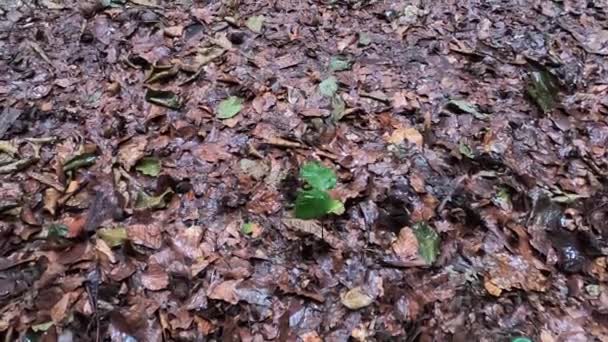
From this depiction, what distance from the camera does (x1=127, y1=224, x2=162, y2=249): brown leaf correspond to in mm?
2785

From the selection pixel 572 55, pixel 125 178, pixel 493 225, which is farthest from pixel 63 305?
pixel 572 55

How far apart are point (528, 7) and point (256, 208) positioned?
10.7ft

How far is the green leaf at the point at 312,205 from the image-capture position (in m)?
2.87

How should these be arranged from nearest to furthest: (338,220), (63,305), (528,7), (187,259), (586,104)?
1. (63,305)
2. (187,259)
3. (338,220)
4. (586,104)
5. (528,7)

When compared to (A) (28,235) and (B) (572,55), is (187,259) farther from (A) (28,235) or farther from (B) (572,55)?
(B) (572,55)

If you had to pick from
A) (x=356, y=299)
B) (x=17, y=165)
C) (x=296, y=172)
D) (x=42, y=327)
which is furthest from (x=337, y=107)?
(x=42, y=327)

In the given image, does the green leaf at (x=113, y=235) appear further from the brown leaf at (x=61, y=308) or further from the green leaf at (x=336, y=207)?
the green leaf at (x=336, y=207)

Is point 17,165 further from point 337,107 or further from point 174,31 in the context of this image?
point 337,107

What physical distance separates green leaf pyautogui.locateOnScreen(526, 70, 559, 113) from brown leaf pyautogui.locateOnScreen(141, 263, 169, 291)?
276 cm

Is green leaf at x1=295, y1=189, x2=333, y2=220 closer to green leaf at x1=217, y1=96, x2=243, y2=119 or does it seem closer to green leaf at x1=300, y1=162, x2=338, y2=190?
green leaf at x1=300, y1=162, x2=338, y2=190

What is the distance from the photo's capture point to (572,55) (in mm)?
4195

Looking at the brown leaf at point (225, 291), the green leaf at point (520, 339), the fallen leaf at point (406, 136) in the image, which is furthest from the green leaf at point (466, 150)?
the brown leaf at point (225, 291)

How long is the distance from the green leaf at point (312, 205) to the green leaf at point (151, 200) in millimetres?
747

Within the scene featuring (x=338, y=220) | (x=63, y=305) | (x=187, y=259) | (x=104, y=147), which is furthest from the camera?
(x=104, y=147)
